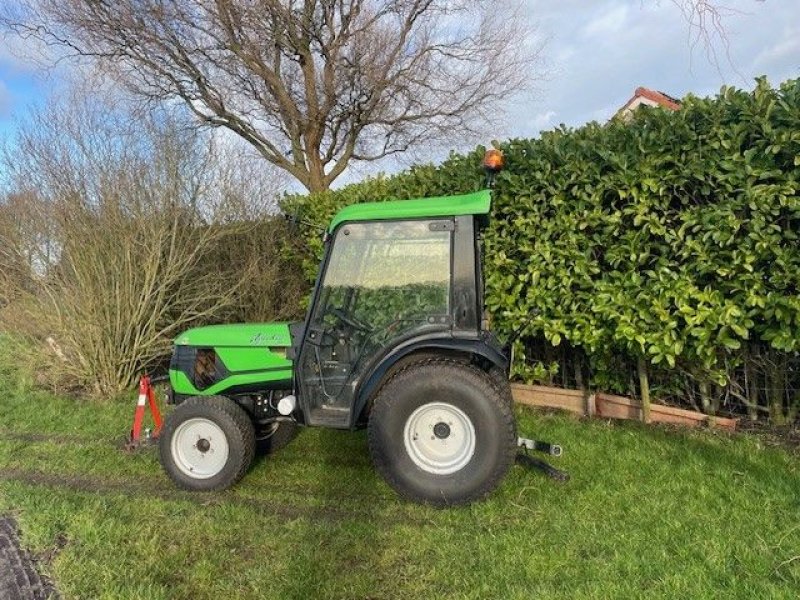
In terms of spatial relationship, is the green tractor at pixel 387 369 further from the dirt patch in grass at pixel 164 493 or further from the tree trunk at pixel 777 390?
the tree trunk at pixel 777 390

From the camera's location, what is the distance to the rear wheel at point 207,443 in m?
3.98

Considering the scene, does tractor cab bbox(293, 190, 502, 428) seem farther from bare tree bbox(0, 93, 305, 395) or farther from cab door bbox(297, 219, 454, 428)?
bare tree bbox(0, 93, 305, 395)

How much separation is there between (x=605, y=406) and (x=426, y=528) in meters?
2.83

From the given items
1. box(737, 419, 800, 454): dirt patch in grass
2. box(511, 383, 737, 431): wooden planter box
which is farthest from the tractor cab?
box(737, 419, 800, 454): dirt patch in grass

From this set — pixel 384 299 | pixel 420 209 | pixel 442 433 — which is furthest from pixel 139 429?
pixel 420 209

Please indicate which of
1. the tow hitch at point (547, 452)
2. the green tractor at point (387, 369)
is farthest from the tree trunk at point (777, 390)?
the green tractor at point (387, 369)

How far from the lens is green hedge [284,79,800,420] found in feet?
13.1

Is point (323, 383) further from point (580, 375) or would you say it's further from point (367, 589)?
point (580, 375)

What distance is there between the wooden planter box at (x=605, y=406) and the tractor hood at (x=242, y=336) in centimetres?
279

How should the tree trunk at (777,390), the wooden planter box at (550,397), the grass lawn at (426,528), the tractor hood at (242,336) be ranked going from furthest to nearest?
1. the wooden planter box at (550,397)
2. the tree trunk at (777,390)
3. the tractor hood at (242,336)
4. the grass lawn at (426,528)

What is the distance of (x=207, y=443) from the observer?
406cm

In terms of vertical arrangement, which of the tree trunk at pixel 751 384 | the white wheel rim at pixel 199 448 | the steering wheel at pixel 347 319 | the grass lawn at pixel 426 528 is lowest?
the grass lawn at pixel 426 528

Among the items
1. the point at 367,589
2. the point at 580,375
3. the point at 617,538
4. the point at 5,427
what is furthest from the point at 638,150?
the point at 5,427

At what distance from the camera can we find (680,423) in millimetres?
5039
